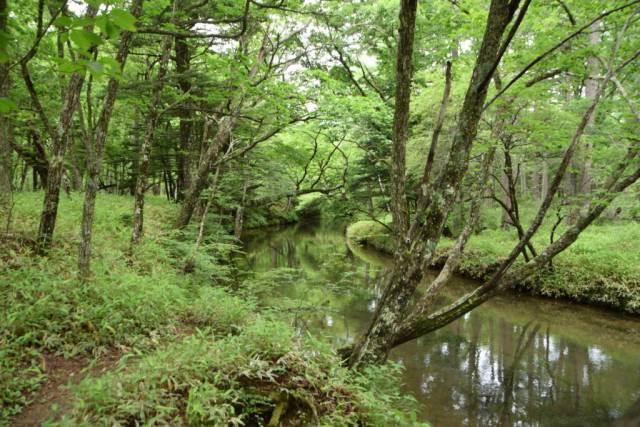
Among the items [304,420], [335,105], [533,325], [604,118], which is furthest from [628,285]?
[304,420]

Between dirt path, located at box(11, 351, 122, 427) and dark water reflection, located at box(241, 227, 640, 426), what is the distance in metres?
3.52

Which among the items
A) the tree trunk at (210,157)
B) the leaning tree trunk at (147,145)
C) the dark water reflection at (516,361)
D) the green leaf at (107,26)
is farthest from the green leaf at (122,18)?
the tree trunk at (210,157)

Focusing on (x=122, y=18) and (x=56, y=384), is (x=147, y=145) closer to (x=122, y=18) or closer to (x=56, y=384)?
(x=56, y=384)

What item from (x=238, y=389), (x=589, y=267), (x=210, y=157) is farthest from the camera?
(x=589, y=267)

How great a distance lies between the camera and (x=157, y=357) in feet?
10.6

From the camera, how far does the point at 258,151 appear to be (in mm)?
11906

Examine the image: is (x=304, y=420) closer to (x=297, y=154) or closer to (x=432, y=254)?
(x=432, y=254)

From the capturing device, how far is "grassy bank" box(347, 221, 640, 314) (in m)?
9.09

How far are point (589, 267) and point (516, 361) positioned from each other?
16.2 ft

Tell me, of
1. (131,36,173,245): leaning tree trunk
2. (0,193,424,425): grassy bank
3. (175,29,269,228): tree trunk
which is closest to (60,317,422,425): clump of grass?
(0,193,424,425): grassy bank

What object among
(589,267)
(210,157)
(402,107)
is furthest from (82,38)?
(589,267)

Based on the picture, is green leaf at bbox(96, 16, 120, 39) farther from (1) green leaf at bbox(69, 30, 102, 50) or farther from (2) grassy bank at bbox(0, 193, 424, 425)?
(2) grassy bank at bbox(0, 193, 424, 425)

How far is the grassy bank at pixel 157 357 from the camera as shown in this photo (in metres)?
2.69

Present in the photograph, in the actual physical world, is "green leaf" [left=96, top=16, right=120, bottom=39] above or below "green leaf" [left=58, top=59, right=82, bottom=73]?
above
